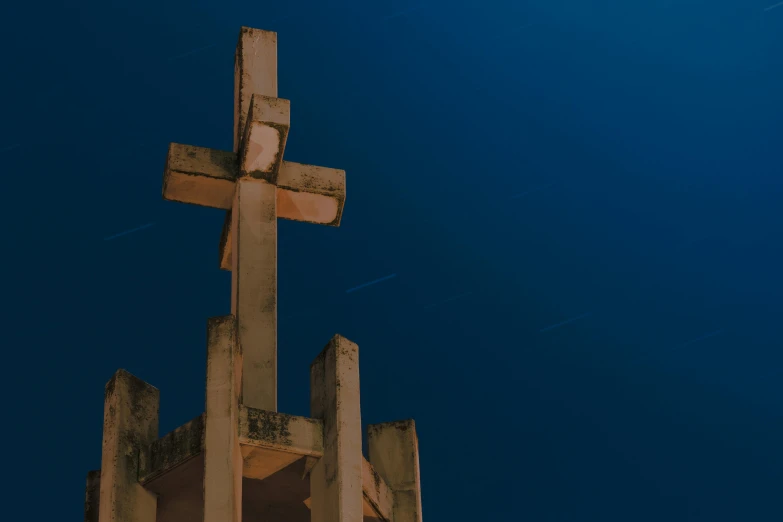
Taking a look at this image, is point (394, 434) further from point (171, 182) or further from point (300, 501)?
point (171, 182)

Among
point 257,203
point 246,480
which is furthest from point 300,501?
point 257,203

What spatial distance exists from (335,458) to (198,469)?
4.20 feet

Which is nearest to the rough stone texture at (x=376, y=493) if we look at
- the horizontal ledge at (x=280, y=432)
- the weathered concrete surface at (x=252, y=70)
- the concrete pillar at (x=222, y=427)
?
the horizontal ledge at (x=280, y=432)

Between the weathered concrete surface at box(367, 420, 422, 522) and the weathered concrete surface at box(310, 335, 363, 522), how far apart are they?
4.32 feet

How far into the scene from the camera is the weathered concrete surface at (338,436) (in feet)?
45.3

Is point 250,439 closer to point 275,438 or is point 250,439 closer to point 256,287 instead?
point 275,438

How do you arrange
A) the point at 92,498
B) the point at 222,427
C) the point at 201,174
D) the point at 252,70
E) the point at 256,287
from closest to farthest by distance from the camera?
the point at 222,427
the point at 92,498
the point at 256,287
the point at 201,174
the point at 252,70

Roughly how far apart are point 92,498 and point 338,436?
2954mm

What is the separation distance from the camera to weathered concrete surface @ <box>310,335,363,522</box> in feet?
45.3

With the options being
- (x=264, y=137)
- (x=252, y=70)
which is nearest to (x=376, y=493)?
(x=264, y=137)

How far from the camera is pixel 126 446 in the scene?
1436 centimetres

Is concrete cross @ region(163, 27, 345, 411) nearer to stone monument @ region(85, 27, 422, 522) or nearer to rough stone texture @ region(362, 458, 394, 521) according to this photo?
stone monument @ region(85, 27, 422, 522)

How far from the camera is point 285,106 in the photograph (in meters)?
16.5

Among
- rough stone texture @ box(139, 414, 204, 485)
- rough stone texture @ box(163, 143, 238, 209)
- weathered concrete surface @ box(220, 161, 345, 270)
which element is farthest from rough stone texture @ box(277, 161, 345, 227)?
rough stone texture @ box(139, 414, 204, 485)
